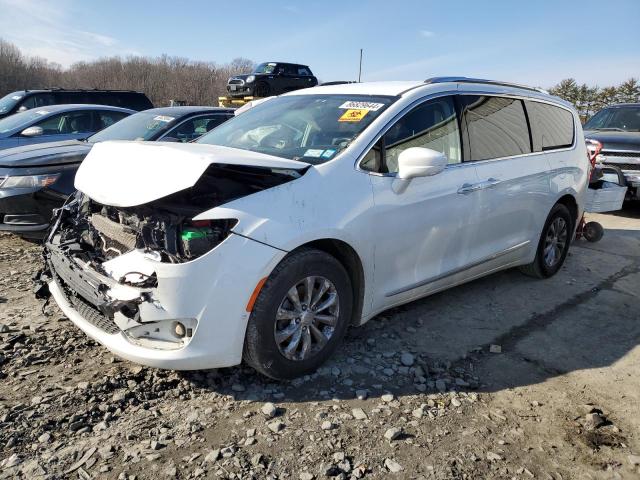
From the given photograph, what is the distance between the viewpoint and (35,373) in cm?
303

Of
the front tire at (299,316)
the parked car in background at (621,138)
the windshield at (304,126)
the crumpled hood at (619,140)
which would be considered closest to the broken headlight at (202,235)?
the front tire at (299,316)

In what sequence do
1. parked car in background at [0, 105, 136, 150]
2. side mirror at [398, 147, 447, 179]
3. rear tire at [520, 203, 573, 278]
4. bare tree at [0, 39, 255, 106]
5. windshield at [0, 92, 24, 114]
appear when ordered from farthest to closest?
bare tree at [0, 39, 255, 106], windshield at [0, 92, 24, 114], parked car in background at [0, 105, 136, 150], rear tire at [520, 203, 573, 278], side mirror at [398, 147, 447, 179]

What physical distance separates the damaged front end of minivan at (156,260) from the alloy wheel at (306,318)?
1.72 feet

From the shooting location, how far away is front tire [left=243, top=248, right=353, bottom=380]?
271 cm

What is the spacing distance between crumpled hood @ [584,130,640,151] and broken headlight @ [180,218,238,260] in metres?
8.35

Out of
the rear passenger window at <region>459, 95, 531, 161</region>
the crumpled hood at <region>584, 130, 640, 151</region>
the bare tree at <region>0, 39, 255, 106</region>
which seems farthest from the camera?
the bare tree at <region>0, 39, 255, 106</region>

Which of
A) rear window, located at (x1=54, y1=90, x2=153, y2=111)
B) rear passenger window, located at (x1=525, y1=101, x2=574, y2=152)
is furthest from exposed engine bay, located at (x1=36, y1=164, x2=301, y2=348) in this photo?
rear window, located at (x1=54, y1=90, x2=153, y2=111)

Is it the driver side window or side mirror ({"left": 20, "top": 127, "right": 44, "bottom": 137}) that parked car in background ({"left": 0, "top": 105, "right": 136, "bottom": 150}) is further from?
the driver side window

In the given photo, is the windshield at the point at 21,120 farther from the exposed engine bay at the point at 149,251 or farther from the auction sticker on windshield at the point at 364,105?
the auction sticker on windshield at the point at 364,105

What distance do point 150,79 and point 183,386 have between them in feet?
225

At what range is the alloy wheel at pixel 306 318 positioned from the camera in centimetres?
286

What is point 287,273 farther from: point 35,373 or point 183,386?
point 35,373

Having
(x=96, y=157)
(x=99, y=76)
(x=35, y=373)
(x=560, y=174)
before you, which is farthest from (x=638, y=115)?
(x=99, y=76)

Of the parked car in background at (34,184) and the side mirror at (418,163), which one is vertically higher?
the side mirror at (418,163)
